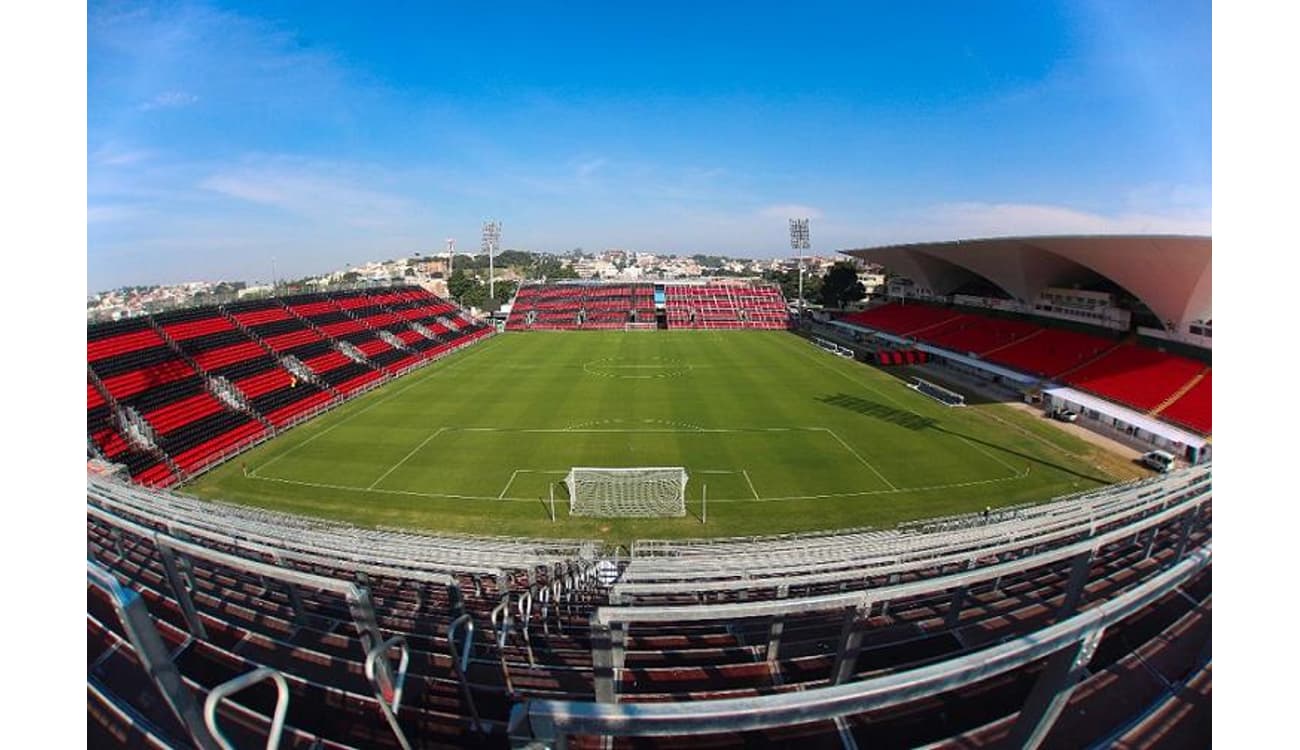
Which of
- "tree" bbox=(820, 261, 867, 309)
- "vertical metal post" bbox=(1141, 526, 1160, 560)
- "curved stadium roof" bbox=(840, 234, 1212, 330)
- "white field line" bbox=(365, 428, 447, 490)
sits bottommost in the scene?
"white field line" bbox=(365, 428, 447, 490)

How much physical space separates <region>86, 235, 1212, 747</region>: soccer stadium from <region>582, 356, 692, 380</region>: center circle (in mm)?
466

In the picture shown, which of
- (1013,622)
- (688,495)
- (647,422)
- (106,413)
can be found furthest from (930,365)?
(106,413)

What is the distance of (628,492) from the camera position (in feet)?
55.1

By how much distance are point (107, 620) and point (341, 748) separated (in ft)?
9.69

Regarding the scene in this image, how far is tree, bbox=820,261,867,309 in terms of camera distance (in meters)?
70.9

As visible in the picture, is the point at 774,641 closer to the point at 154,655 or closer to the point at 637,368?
the point at 154,655

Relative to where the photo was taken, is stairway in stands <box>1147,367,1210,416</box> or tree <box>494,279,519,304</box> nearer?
stairway in stands <box>1147,367,1210,416</box>

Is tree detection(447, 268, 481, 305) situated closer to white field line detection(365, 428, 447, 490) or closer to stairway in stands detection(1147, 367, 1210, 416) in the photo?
white field line detection(365, 428, 447, 490)

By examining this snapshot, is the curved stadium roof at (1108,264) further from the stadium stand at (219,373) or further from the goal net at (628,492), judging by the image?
the stadium stand at (219,373)

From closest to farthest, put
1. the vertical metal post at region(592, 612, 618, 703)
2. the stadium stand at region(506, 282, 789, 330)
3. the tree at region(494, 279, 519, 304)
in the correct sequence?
the vertical metal post at region(592, 612, 618, 703) < the stadium stand at region(506, 282, 789, 330) < the tree at region(494, 279, 519, 304)

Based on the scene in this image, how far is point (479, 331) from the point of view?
179ft

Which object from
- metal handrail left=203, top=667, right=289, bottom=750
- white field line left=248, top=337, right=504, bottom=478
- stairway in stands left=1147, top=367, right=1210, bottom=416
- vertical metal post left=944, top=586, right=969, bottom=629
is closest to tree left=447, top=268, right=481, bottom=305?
white field line left=248, top=337, right=504, bottom=478

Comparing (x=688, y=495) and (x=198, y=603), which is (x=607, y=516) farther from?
(x=198, y=603)

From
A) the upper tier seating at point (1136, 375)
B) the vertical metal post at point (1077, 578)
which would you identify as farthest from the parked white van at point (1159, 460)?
the vertical metal post at point (1077, 578)
